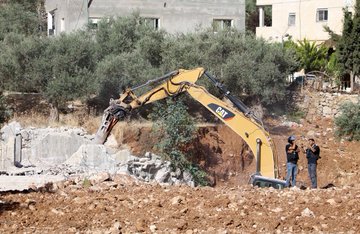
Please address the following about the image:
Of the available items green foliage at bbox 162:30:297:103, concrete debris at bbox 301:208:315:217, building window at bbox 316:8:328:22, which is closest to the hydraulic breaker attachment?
green foliage at bbox 162:30:297:103

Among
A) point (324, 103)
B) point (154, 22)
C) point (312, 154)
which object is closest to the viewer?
point (312, 154)

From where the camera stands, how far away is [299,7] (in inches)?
2063

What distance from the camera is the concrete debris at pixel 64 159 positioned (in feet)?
89.3

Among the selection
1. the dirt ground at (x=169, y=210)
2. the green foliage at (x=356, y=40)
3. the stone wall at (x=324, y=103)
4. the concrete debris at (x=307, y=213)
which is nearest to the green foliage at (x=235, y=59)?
the stone wall at (x=324, y=103)

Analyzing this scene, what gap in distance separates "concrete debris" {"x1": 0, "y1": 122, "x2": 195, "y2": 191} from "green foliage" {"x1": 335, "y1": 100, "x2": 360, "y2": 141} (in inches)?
428

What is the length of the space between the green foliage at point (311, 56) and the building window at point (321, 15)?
374cm

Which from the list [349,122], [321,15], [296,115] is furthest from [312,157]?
[321,15]

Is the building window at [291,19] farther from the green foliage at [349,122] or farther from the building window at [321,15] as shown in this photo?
the green foliage at [349,122]

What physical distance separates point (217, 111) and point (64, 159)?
742 cm

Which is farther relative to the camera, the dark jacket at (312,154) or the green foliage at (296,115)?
the green foliage at (296,115)

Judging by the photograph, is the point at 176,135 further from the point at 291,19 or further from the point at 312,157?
the point at 291,19

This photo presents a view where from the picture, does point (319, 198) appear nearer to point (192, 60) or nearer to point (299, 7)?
point (192, 60)

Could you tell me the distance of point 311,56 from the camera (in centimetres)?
4691

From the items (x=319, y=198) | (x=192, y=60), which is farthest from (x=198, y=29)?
(x=319, y=198)
